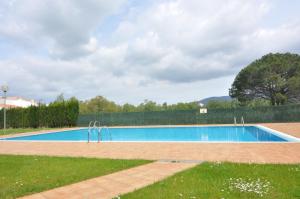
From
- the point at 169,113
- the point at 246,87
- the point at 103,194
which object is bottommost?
the point at 103,194

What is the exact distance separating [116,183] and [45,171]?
2.17 meters

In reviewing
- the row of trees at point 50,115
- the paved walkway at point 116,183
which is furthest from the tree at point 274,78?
the paved walkway at point 116,183

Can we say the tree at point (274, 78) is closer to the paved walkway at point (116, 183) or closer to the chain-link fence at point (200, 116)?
the chain-link fence at point (200, 116)

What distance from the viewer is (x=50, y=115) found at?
94.3 feet

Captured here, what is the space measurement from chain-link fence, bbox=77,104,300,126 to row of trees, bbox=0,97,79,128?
42.9 inches

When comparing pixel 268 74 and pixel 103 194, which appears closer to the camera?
pixel 103 194

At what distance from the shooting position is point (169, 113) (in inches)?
1084

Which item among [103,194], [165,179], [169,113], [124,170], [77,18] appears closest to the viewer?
[103,194]

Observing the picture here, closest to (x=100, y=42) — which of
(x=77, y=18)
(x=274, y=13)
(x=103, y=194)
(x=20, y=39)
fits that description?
(x=20, y=39)

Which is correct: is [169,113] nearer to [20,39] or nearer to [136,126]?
[136,126]

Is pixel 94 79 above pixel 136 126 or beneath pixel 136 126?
above

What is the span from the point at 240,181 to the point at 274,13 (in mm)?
12081

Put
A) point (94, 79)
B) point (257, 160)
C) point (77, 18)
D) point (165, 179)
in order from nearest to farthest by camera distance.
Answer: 1. point (165, 179)
2. point (257, 160)
3. point (77, 18)
4. point (94, 79)

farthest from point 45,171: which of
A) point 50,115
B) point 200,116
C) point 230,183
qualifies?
point 50,115
